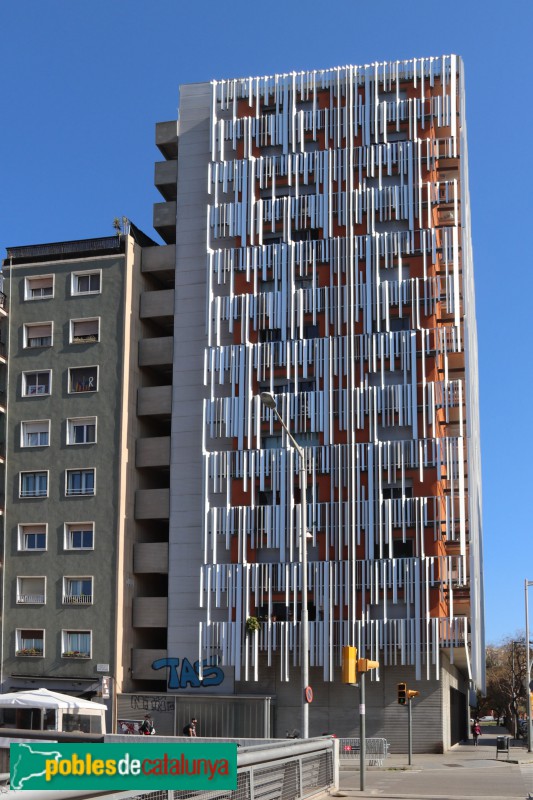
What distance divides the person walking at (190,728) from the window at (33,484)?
14.0 meters

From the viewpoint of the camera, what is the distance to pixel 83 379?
54906 millimetres

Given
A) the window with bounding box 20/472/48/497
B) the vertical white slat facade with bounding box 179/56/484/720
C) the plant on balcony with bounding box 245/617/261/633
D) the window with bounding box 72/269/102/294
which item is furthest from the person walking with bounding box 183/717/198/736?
the window with bounding box 72/269/102/294

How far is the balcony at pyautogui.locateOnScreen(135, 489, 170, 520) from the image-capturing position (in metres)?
53.2

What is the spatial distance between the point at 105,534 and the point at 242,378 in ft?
33.2

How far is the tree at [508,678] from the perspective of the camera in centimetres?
9325

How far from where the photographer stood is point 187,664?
5003 centimetres

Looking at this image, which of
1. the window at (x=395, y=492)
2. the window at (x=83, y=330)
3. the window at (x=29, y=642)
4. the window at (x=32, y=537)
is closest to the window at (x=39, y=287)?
the window at (x=83, y=330)

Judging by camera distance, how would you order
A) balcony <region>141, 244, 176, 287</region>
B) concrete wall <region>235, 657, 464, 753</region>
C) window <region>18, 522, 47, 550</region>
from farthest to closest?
balcony <region>141, 244, 176, 287</region> → window <region>18, 522, 47, 550</region> → concrete wall <region>235, 657, 464, 753</region>

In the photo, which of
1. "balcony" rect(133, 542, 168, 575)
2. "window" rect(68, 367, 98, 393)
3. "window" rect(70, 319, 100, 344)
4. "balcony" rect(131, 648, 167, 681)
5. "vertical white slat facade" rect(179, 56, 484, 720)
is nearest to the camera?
"vertical white slat facade" rect(179, 56, 484, 720)

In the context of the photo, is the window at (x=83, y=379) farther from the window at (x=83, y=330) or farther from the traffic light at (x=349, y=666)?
the traffic light at (x=349, y=666)

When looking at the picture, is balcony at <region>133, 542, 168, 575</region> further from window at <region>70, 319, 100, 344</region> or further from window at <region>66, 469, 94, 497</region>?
window at <region>70, 319, 100, 344</region>

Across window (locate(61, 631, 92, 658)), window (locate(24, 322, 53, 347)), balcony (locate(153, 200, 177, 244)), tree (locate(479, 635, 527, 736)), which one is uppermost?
balcony (locate(153, 200, 177, 244))

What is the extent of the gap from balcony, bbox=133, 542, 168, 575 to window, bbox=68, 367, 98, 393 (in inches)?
325

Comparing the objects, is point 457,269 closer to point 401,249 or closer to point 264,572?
point 401,249
